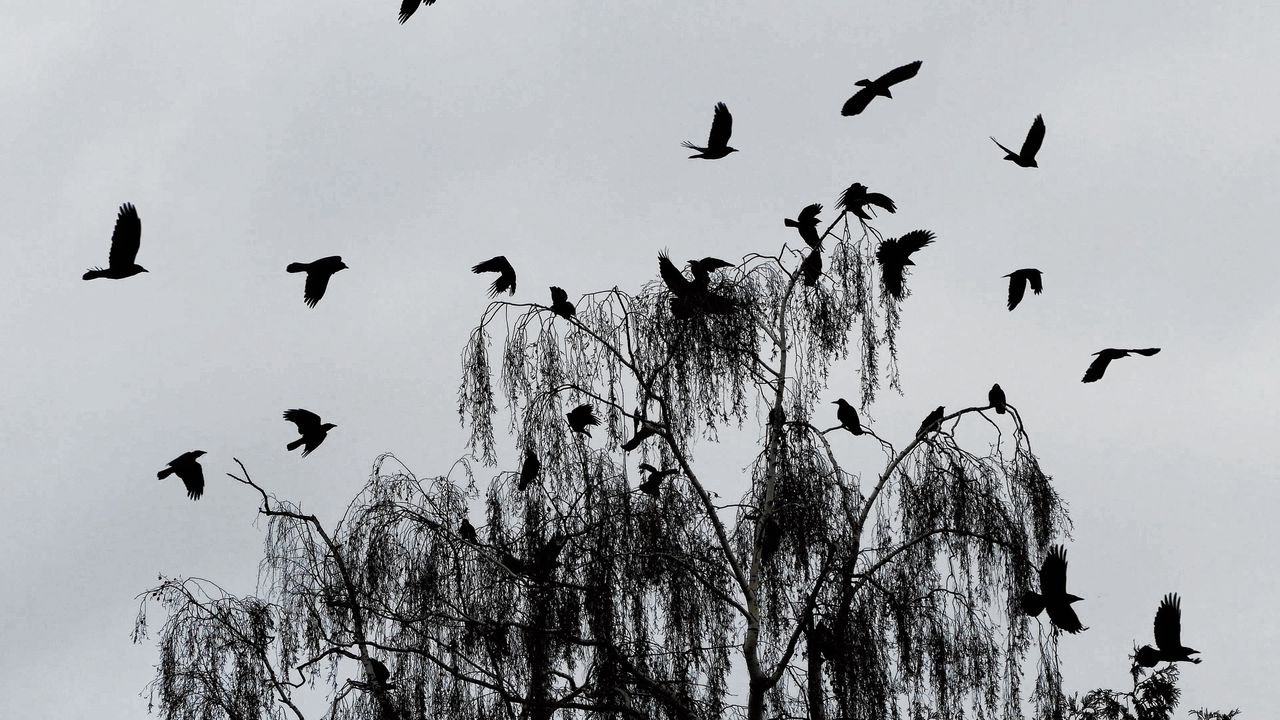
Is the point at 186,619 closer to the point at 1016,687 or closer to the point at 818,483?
the point at 818,483

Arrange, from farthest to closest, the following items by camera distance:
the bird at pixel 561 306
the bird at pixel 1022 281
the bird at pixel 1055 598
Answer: the bird at pixel 1022 281
the bird at pixel 561 306
the bird at pixel 1055 598

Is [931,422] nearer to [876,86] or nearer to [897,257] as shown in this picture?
[897,257]

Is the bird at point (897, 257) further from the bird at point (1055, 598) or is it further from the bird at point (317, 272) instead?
the bird at point (317, 272)

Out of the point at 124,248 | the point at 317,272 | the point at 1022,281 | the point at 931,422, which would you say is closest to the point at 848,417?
the point at 931,422

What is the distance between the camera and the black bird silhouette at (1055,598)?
877 centimetres

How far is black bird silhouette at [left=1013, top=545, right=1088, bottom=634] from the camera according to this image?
877cm

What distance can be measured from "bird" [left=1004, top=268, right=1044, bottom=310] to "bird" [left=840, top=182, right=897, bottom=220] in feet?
4.58

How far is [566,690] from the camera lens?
955 cm

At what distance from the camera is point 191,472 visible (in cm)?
1061

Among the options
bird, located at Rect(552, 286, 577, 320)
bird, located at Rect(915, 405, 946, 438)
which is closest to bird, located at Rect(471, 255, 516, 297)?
bird, located at Rect(552, 286, 577, 320)

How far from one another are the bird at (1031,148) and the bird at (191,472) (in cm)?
637

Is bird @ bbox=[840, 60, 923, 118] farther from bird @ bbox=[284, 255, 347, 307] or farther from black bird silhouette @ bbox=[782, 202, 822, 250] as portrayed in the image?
bird @ bbox=[284, 255, 347, 307]

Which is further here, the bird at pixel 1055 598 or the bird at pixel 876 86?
the bird at pixel 876 86

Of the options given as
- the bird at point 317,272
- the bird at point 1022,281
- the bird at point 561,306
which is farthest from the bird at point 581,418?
the bird at point 1022,281
